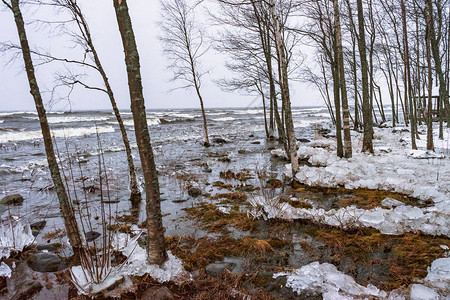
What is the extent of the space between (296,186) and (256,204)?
8.52ft

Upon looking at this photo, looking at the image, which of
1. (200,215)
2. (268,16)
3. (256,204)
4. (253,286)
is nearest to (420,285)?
(253,286)

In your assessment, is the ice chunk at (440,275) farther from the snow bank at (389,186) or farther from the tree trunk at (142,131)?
the tree trunk at (142,131)

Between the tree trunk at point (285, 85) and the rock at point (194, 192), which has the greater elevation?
the tree trunk at point (285, 85)

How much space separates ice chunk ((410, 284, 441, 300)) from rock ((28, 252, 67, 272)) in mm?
4341

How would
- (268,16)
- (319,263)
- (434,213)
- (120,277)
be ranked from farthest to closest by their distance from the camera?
(268,16)
(434,213)
(319,263)
(120,277)

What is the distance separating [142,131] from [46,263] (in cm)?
268

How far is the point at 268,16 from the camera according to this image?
1010cm

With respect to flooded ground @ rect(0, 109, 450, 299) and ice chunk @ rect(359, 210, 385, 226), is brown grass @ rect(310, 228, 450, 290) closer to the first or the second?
flooded ground @ rect(0, 109, 450, 299)

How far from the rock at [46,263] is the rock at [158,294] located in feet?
5.62

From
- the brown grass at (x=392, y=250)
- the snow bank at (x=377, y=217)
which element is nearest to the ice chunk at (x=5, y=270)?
the snow bank at (x=377, y=217)

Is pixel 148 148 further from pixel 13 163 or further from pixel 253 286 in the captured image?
pixel 13 163

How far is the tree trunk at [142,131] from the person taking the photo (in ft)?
9.47

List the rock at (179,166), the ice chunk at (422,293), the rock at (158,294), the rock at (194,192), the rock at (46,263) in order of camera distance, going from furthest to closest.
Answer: the rock at (179,166)
the rock at (194,192)
the rock at (46,263)
the rock at (158,294)
the ice chunk at (422,293)

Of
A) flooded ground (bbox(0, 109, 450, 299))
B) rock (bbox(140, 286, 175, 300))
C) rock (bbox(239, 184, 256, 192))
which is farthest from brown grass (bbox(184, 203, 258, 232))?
rock (bbox(140, 286, 175, 300))
